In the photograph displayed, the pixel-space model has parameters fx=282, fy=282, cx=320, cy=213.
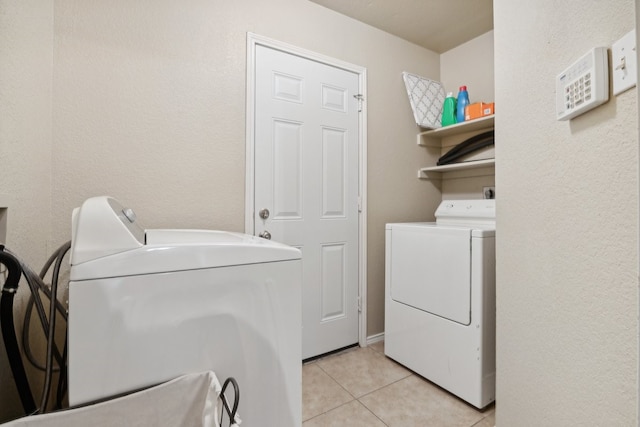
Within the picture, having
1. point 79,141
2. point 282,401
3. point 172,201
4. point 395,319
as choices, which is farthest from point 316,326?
point 79,141

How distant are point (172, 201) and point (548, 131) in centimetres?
177

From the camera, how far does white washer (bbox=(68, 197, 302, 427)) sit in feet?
2.30

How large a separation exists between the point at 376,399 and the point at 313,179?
4.73 feet

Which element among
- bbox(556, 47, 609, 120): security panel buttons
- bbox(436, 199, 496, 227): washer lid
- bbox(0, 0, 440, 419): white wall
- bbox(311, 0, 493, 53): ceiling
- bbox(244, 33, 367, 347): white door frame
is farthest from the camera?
bbox(311, 0, 493, 53): ceiling

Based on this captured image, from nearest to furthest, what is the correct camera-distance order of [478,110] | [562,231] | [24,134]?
[562,231]
[24,134]
[478,110]

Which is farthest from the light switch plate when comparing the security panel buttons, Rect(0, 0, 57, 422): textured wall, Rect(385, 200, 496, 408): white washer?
Rect(0, 0, 57, 422): textured wall

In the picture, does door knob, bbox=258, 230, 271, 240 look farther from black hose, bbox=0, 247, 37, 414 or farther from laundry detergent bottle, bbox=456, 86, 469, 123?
laundry detergent bottle, bbox=456, 86, 469, 123

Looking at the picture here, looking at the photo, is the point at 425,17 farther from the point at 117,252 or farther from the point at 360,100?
the point at 117,252

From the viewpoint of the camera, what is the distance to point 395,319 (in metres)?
2.01

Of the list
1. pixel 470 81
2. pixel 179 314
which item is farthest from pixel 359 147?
pixel 179 314

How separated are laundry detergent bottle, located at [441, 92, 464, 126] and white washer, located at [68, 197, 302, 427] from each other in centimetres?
212

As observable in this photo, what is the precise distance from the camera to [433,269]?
1.74m

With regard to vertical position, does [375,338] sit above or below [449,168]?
below

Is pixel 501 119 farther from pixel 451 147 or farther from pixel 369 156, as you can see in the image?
pixel 451 147
